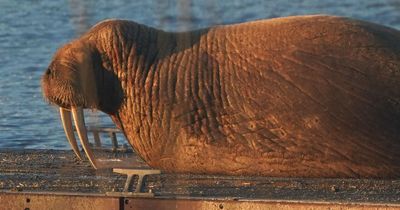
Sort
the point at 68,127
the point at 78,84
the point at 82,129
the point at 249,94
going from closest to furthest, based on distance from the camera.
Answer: the point at 249,94, the point at 78,84, the point at 82,129, the point at 68,127

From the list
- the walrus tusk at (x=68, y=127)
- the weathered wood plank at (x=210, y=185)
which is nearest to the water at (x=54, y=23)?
the weathered wood plank at (x=210, y=185)

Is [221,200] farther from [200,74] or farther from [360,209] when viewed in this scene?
[200,74]

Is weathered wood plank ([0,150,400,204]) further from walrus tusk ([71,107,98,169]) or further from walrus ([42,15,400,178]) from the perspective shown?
walrus ([42,15,400,178])

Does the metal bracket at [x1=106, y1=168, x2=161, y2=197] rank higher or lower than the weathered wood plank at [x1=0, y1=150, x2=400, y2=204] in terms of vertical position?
higher

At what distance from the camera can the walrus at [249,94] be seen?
28.1 ft

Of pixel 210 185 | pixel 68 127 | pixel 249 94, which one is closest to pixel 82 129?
pixel 68 127

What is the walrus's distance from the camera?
8.58m

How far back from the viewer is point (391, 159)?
857cm

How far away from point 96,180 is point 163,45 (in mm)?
1286

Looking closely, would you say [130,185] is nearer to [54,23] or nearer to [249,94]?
[249,94]

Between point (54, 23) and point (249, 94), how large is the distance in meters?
15.1

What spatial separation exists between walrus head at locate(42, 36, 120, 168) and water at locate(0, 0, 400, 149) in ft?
0.97

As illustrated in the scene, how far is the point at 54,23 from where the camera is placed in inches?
930

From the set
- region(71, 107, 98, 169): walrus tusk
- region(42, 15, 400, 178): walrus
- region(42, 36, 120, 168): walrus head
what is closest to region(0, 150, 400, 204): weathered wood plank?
region(71, 107, 98, 169): walrus tusk
